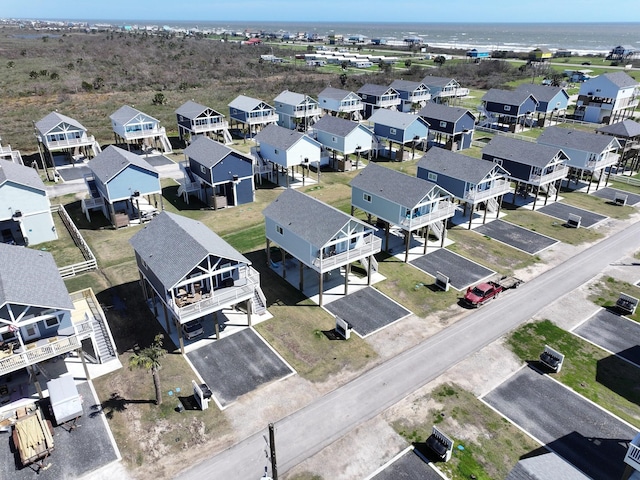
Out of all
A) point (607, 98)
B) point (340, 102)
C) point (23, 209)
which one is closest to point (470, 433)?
point (23, 209)

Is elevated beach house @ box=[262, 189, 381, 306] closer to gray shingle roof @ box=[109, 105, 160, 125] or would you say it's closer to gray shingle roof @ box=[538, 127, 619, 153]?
gray shingle roof @ box=[538, 127, 619, 153]

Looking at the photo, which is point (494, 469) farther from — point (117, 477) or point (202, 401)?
point (117, 477)

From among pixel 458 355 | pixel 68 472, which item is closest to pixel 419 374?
pixel 458 355

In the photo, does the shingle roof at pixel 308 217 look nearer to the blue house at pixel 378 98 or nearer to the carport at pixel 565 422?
the carport at pixel 565 422

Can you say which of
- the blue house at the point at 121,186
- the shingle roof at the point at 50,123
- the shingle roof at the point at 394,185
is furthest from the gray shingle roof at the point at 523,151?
the shingle roof at the point at 50,123

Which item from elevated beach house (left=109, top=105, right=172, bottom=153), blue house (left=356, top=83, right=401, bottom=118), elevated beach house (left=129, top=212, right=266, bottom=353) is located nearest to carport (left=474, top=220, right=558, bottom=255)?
elevated beach house (left=129, top=212, right=266, bottom=353)

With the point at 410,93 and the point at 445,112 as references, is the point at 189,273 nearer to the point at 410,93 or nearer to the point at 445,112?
the point at 445,112

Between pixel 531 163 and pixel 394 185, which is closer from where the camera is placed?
pixel 394 185
